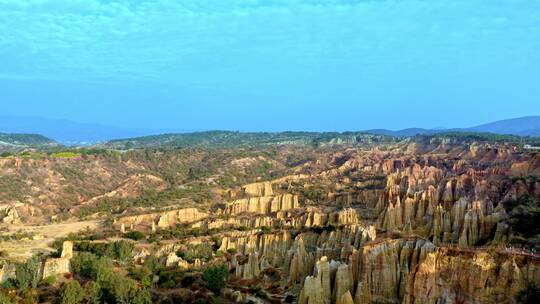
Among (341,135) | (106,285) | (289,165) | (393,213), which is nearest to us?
(106,285)

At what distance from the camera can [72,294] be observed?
3225 cm

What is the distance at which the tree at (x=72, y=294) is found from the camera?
3206cm

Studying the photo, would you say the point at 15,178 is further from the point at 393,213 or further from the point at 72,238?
the point at 393,213

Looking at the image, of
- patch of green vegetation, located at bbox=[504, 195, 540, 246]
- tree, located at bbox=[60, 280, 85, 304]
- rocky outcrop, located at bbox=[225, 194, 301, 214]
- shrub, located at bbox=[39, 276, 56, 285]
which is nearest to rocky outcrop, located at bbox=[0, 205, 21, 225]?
rocky outcrop, located at bbox=[225, 194, 301, 214]

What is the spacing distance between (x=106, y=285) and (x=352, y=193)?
1948 inches

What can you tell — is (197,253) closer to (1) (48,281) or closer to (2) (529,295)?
(1) (48,281)

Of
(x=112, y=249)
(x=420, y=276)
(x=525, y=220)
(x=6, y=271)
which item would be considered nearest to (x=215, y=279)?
(x=112, y=249)

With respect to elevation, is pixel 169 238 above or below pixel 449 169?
below

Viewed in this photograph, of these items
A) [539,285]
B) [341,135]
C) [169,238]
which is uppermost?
[341,135]

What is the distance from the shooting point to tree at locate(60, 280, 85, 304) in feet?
105

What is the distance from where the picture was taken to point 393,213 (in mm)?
57812

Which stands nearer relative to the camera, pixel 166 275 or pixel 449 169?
pixel 166 275

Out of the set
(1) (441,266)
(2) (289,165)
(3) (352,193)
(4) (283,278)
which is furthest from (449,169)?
(1) (441,266)

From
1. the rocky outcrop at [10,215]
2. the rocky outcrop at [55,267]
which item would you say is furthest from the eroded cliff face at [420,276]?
the rocky outcrop at [10,215]
